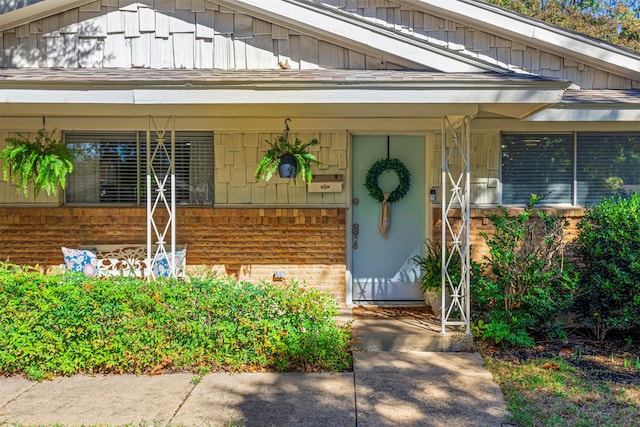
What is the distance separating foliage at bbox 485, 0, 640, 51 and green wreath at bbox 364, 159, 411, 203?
35.7ft

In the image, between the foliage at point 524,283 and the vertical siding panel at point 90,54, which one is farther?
the vertical siding panel at point 90,54

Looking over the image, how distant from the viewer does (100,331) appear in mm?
5359

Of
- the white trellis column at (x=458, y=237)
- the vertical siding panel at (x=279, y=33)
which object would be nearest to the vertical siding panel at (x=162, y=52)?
the vertical siding panel at (x=279, y=33)

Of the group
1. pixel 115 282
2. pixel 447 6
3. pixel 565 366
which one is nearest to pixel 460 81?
pixel 447 6

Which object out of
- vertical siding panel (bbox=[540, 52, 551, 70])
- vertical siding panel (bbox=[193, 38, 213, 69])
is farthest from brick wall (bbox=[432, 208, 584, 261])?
vertical siding panel (bbox=[193, 38, 213, 69])

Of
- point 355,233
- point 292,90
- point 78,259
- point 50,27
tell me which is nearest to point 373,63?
point 292,90

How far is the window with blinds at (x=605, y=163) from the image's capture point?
292 inches

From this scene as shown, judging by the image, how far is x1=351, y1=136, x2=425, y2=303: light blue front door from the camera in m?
7.61

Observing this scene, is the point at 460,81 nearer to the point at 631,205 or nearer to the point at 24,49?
the point at 631,205

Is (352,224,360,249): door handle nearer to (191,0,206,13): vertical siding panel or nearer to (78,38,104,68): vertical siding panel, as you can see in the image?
(191,0,206,13): vertical siding panel

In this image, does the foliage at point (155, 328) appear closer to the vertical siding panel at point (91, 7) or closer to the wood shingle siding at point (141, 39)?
the wood shingle siding at point (141, 39)

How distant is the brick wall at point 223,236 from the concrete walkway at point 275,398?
213 cm

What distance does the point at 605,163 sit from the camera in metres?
7.44

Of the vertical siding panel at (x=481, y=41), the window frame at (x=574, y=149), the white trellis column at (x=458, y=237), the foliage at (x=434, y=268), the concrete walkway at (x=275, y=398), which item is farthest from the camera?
the vertical siding panel at (x=481, y=41)
